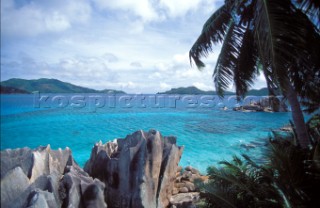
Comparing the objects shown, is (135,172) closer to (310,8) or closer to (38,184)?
(38,184)

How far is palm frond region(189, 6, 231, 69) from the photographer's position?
27.2ft

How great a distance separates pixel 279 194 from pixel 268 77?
98.2 inches

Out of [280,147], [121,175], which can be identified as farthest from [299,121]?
[121,175]

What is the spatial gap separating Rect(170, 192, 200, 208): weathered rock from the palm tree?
11.6 feet

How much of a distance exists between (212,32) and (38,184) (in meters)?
8.07

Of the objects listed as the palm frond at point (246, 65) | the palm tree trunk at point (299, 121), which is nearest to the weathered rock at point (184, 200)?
the palm tree trunk at point (299, 121)

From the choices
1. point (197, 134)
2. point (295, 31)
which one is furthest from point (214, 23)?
point (197, 134)

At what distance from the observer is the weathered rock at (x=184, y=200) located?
19.6 feet

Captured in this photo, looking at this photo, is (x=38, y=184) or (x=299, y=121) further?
(x=299, y=121)

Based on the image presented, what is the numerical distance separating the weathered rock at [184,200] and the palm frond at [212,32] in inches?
198

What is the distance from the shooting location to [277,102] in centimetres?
834

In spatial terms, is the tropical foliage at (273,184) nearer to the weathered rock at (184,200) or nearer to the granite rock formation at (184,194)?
the granite rock formation at (184,194)

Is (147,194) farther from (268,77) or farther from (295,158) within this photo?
(268,77)

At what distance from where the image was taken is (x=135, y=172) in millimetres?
4996
